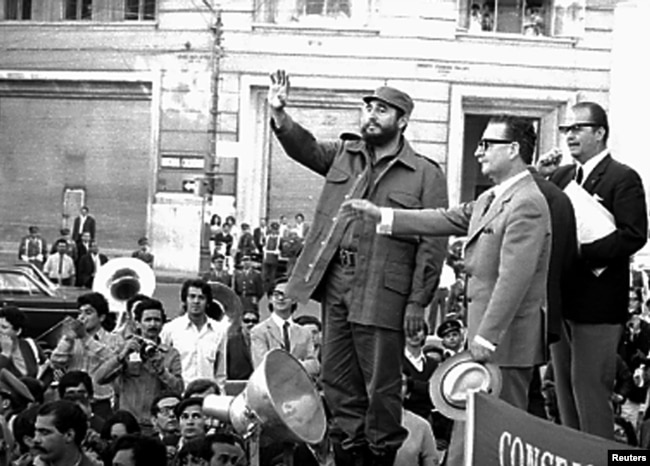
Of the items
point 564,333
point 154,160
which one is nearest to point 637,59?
point 154,160

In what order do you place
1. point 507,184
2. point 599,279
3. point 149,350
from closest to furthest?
point 507,184 < point 599,279 < point 149,350

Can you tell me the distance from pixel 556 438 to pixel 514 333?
215 cm

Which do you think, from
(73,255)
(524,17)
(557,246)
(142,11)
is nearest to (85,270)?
(73,255)

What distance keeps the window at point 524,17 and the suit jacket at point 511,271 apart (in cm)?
2934

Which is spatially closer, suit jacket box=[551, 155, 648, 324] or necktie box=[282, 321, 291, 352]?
suit jacket box=[551, 155, 648, 324]

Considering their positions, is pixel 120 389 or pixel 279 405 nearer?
pixel 279 405

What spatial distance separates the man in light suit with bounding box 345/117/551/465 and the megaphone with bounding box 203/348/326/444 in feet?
2.61

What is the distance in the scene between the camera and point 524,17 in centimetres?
3678

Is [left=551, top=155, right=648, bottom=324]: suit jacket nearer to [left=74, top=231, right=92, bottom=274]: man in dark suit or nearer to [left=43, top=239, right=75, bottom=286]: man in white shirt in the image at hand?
[left=43, top=239, right=75, bottom=286]: man in white shirt

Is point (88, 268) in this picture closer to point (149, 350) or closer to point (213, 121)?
point (213, 121)

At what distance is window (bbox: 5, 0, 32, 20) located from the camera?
3834 cm

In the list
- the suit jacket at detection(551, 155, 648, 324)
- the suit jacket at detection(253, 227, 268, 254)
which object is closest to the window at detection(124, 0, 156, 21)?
the suit jacket at detection(253, 227, 268, 254)

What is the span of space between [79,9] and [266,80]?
18.5 feet
